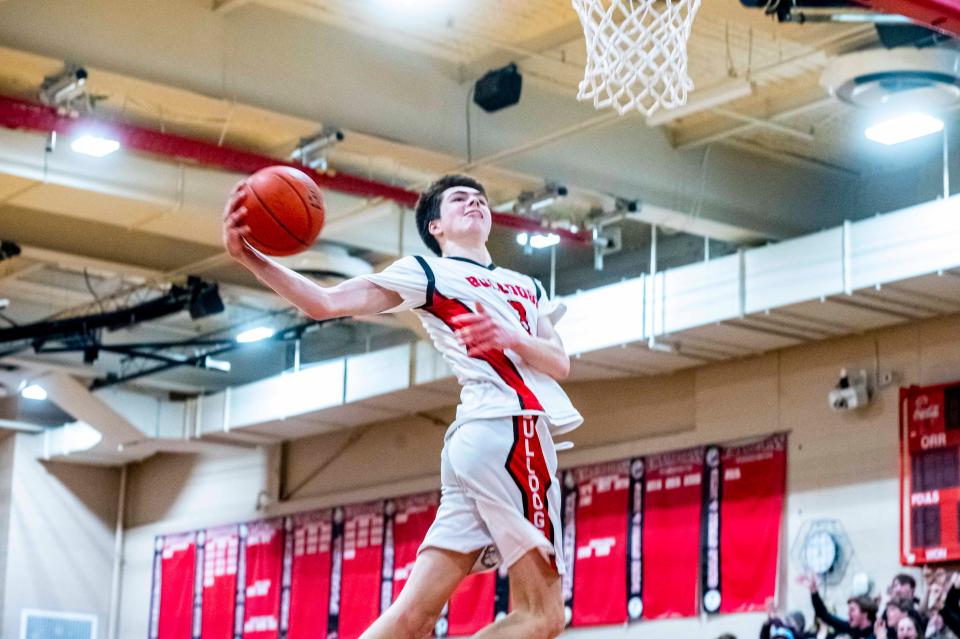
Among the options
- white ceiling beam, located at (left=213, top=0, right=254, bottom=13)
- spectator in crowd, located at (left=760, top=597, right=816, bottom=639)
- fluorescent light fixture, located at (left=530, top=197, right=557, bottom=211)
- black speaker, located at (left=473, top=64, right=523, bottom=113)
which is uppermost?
white ceiling beam, located at (left=213, top=0, right=254, bottom=13)

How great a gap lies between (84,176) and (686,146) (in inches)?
217

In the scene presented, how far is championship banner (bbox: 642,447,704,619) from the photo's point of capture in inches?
619

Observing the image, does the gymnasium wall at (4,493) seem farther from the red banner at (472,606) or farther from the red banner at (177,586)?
the red banner at (472,606)

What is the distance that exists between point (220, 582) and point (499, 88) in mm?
11177

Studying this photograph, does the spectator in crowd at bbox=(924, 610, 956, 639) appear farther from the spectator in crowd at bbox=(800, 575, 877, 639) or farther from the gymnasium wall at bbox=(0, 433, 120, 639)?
the gymnasium wall at bbox=(0, 433, 120, 639)

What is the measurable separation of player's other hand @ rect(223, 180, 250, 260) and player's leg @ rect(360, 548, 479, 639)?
44.4 inches

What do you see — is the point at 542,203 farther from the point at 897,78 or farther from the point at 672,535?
the point at 672,535

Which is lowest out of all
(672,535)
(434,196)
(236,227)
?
(672,535)

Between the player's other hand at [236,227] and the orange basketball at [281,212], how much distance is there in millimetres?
15

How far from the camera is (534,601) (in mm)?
4863

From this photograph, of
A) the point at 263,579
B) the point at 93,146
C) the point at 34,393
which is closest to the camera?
the point at 93,146

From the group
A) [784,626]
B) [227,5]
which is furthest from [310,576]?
[227,5]

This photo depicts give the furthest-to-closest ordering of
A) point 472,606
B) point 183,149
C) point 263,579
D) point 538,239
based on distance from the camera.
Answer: point 263,579 → point 472,606 → point 538,239 → point 183,149

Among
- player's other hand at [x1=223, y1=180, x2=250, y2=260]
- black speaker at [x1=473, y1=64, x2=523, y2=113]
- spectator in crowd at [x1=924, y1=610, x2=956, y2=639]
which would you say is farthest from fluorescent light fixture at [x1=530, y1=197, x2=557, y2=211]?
player's other hand at [x1=223, y1=180, x2=250, y2=260]
